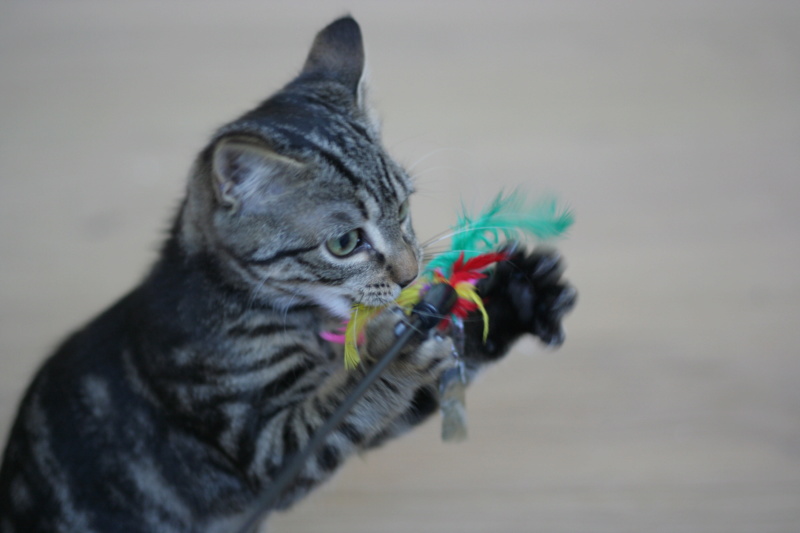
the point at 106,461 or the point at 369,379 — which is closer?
the point at 369,379

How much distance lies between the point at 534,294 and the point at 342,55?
33 centimetres

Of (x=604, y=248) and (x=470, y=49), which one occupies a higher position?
(x=470, y=49)

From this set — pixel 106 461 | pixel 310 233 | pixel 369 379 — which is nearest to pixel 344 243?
pixel 310 233

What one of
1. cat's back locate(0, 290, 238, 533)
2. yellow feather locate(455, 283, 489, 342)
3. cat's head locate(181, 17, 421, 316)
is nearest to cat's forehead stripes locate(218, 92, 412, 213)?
cat's head locate(181, 17, 421, 316)

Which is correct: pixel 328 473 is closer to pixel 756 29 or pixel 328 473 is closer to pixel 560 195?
pixel 560 195

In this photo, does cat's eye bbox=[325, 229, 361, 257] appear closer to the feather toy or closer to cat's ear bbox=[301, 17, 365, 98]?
the feather toy

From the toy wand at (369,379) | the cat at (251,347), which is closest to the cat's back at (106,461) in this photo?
the cat at (251,347)

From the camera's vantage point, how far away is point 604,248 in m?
1.21

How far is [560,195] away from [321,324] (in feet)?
2.22

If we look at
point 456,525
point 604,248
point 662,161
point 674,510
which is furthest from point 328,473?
point 662,161

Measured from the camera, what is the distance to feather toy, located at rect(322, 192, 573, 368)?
2.13 feet

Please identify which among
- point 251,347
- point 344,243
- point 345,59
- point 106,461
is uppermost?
point 345,59

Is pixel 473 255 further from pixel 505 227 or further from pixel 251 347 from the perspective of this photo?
pixel 251 347

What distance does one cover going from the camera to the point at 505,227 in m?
0.69
